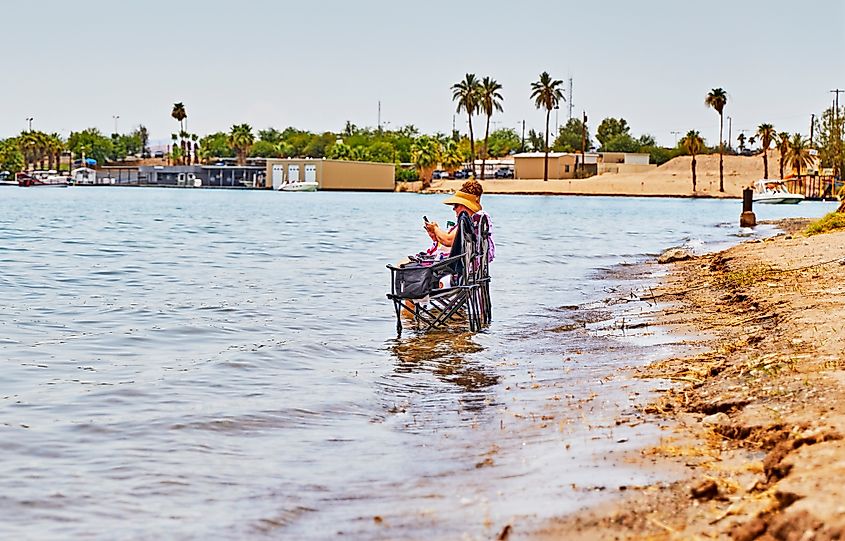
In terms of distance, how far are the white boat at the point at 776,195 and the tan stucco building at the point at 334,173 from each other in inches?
2628

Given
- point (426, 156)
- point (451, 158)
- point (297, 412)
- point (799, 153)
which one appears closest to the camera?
point (297, 412)

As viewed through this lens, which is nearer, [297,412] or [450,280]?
[297,412]

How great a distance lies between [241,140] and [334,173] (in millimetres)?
31339

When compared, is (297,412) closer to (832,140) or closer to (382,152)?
(832,140)

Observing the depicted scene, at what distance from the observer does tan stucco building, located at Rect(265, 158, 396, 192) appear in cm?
14338

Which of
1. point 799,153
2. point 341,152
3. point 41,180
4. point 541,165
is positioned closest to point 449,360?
point 799,153

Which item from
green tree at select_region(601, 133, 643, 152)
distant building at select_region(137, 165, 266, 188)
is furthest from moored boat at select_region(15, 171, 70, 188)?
green tree at select_region(601, 133, 643, 152)

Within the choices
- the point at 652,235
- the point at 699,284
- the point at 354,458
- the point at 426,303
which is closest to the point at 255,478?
the point at 354,458

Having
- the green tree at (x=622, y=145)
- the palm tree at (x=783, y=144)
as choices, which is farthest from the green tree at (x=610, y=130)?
the palm tree at (x=783, y=144)

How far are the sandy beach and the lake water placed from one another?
119 meters

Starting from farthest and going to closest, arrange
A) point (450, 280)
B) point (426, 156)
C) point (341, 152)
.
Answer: point (341, 152) < point (426, 156) < point (450, 280)

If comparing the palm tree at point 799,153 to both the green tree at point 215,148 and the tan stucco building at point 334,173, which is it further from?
the green tree at point 215,148

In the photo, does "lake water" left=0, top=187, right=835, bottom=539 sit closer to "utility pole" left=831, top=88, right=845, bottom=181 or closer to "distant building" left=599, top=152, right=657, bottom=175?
"utility pole" left=831, top=88, right=845, bottom=181

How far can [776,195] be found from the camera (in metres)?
85.2
